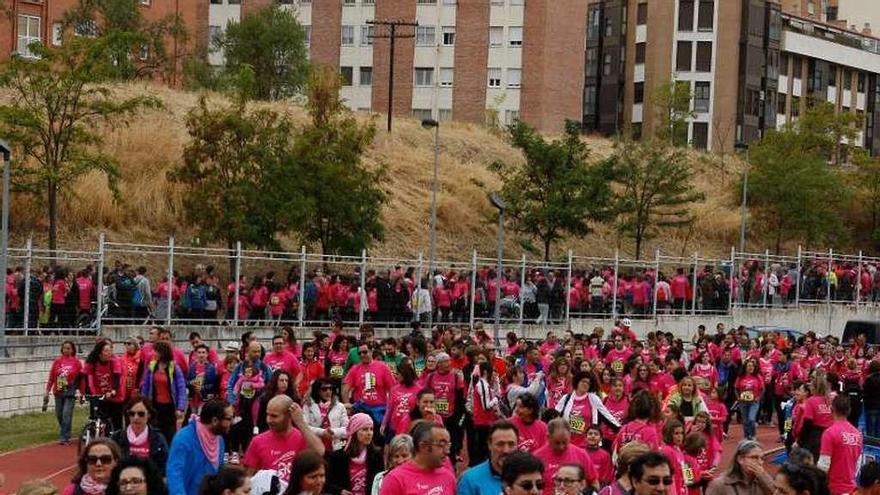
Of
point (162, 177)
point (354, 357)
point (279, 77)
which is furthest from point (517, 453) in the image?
point (279, 77)

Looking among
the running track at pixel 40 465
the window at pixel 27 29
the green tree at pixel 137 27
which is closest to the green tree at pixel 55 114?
the running track at pixel 40 465

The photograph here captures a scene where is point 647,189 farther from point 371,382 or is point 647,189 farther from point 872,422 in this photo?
point 371,382

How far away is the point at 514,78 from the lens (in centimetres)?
8319

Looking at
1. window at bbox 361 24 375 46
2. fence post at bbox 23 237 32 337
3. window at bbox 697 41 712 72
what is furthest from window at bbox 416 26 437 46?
fence post at bbox 23 237 32 337

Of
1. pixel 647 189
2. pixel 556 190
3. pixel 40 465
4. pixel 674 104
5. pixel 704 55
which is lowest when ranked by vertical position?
pixel 40 465

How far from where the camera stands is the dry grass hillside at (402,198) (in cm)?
4572

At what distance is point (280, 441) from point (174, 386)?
7.31 meters

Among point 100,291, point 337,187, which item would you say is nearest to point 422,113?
point 337,187

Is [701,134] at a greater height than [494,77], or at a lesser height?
lesser

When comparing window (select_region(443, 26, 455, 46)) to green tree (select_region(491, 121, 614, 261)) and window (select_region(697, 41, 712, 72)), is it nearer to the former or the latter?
window (select_region(697, 41, 712, 72))

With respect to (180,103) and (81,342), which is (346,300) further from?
(180,103)

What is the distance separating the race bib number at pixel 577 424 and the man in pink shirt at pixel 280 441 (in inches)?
183

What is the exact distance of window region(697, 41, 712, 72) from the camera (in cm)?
9081

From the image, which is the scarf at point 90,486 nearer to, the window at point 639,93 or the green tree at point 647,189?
the green tree at point 647,189
